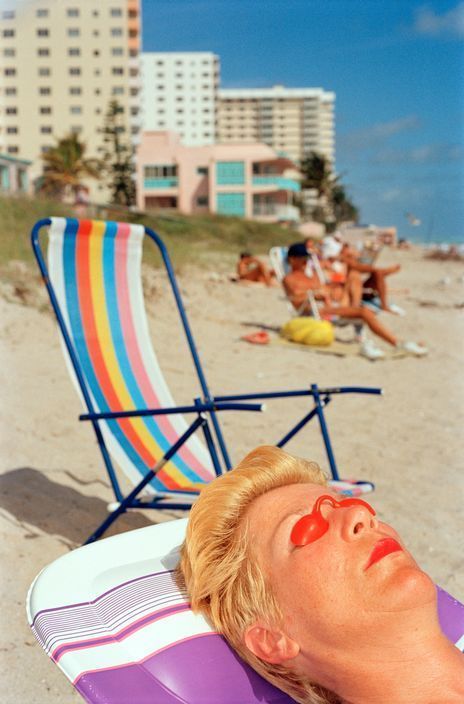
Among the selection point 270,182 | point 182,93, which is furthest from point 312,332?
point 182,93

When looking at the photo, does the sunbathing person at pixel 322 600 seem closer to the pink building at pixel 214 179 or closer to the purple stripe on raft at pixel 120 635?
the purple stripe on raft at pixel 120 635

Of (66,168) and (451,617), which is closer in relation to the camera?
(451,617)

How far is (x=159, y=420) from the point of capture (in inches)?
133

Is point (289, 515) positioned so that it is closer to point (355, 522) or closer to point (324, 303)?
point (355, 522)

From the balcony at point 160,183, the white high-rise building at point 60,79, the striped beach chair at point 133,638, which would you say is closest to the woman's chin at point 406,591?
the striped beach chair at point 133,638

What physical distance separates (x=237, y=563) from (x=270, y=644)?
16cm

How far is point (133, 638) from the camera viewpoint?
60.7 inches

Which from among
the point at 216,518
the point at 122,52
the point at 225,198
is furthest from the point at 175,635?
the point at 122,52

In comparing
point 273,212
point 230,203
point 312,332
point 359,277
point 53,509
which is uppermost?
point 230,203

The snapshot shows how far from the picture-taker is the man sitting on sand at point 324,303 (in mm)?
7945

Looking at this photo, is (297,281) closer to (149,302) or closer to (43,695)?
(149,302)

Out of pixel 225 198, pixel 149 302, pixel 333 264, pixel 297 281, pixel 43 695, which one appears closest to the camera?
pixel 43 695

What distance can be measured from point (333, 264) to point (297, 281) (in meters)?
3.43

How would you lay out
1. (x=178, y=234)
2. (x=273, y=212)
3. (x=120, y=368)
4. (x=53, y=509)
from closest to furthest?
(x=120, y=368) → (x=53, y=509) → (x=178, y=234) → (x=273, y=212)
